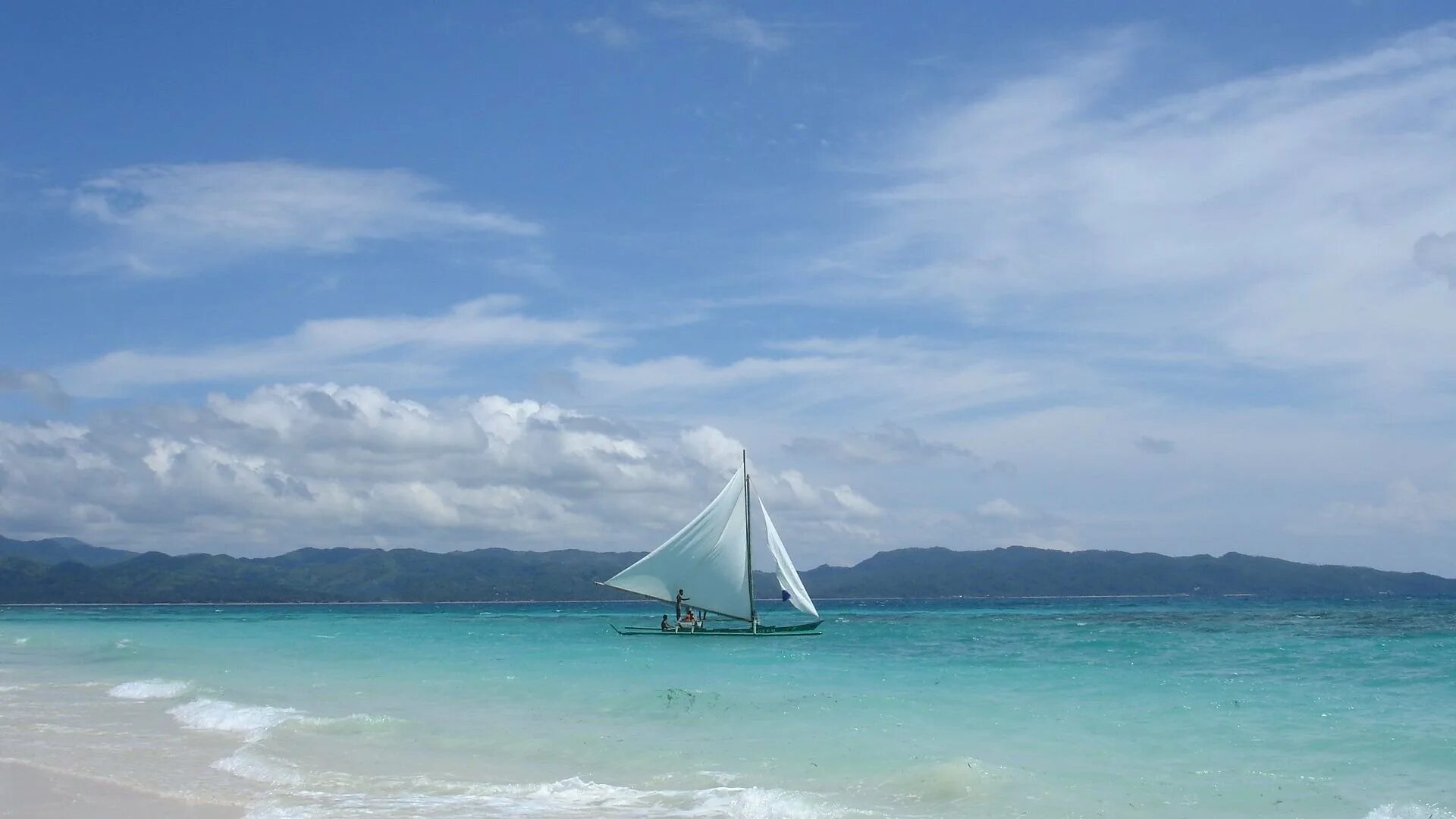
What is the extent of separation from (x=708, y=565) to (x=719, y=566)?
0.44 m

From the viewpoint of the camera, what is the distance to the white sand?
1291cm

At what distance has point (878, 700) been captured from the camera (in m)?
23.3

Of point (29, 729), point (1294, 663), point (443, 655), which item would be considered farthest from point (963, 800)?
point (443, 655)

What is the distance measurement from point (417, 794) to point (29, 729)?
377 inches

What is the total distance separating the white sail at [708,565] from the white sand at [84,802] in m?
29.7

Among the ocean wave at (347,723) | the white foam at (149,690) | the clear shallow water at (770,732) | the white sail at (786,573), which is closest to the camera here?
the clear shallow water at (770,732)

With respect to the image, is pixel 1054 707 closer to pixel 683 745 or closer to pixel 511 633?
pixel 683 745

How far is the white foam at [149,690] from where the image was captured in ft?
84.4

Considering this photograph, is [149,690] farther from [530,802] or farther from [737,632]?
[737,632]

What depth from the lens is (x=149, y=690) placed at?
87.0 ft

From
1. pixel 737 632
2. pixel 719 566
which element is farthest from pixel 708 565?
pixel 737 632

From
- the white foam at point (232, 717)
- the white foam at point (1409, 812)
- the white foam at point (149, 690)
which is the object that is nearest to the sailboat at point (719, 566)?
the white foam at point (149, 690)

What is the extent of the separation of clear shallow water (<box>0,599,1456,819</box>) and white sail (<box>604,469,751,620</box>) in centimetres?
674

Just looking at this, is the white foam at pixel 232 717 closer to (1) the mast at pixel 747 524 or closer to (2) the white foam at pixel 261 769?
(2) the white foam at pixel 261 769
